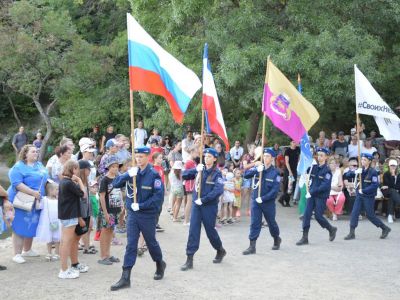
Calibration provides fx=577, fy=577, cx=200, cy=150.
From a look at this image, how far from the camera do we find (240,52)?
14781 millimetres

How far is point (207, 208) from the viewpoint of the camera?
336 inches

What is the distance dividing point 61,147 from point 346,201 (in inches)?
309

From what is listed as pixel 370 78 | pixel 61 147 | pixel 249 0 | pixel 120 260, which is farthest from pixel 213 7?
pixel 120 260

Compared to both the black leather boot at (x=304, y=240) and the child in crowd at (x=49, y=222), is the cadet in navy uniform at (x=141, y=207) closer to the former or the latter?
the child in crowd at (x=49, y=222)

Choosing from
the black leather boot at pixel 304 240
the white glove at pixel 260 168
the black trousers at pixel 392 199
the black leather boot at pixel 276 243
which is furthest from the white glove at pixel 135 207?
the black trousers at pixel 392 199

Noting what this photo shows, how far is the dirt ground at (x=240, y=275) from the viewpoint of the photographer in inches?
282

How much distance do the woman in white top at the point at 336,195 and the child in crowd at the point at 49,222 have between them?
23.4 feet

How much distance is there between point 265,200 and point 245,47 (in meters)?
6.61

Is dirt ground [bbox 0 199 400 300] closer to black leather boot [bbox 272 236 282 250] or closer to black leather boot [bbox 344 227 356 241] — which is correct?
black leather boot [bbox 272 236 282 250]

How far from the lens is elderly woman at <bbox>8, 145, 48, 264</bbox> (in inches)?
333

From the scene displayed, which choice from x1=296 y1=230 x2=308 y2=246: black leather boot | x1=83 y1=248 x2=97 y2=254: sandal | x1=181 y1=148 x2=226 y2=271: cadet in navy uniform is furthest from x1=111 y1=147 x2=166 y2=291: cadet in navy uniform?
x1=296 y1=230 x2=308 y2=246: black leather boot

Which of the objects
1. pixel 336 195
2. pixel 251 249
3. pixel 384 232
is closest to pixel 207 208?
pixel 251 249

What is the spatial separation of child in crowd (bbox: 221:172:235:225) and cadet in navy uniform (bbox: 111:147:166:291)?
16.6 ft

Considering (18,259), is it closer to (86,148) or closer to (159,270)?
(86,148)
